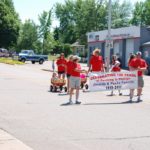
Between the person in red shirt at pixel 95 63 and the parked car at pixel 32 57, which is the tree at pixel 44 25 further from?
Answer: the person in red shirt at pixel 95 63

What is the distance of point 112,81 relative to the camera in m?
20.1

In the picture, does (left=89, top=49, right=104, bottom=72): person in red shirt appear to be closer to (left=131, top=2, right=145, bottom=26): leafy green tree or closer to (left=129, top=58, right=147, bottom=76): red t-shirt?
(left=129, top=58, right=147, bottom=76): red t-shirt

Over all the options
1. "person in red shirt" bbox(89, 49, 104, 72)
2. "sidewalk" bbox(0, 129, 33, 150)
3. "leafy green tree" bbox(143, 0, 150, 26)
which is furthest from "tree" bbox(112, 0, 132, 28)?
"sidewalk" bbox(0, 129, 33, 150)

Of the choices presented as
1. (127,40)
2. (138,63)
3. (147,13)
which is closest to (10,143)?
(138,63)

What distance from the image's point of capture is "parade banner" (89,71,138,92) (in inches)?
775

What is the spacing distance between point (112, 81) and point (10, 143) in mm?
10696

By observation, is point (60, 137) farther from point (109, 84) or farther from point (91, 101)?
point (109, 84)

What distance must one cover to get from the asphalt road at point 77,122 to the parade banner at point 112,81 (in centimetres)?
44

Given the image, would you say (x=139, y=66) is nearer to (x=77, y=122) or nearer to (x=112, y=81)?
(x=112, y=81)

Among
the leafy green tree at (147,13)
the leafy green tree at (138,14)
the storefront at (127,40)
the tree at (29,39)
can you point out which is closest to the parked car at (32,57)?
the storefront at (127,40)

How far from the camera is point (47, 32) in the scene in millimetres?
132250

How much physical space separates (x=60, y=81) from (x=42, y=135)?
38.0 ft

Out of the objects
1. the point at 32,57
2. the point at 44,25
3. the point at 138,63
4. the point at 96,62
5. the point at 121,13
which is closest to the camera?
the point at 138,63

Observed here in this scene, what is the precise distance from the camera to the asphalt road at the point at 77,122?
10.2m
